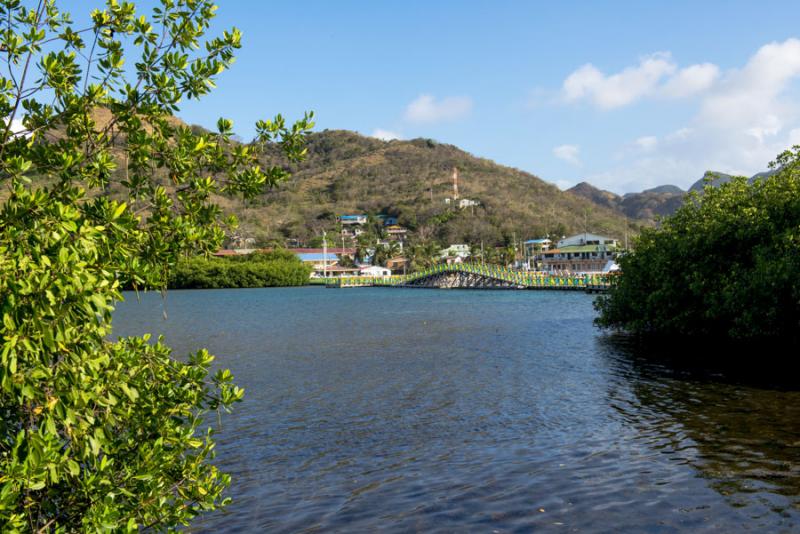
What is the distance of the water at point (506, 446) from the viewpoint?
12008mm

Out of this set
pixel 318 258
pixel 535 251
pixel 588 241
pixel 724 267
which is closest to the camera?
pixel 724 267

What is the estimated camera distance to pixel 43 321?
5.02 metres

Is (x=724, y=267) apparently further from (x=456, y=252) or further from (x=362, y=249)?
(x=362, y=249)

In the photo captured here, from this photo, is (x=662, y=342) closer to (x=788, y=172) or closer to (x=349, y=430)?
(x=788, y=172)

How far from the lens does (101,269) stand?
553 cm

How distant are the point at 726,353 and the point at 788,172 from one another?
27.5 ft

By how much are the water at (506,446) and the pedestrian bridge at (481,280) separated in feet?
204

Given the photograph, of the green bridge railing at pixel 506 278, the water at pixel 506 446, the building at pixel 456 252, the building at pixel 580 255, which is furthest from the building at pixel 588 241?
the water at pixel 506 446

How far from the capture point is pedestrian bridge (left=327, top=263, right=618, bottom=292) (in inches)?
3723

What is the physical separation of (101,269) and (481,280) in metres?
111

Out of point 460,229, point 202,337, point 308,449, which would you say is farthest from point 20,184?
point 460,229

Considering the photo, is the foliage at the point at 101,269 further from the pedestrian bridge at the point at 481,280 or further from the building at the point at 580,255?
the building at the point at 580,255

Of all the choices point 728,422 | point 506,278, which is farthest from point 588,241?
point 728,422

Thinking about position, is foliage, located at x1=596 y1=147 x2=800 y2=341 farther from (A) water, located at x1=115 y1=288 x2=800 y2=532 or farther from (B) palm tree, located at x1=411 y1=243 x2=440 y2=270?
(B) palm tree, located at x1=411 y1=243 x2=440 y2=270
